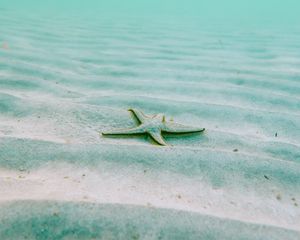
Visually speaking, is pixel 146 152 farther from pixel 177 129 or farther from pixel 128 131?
pixel 177 129

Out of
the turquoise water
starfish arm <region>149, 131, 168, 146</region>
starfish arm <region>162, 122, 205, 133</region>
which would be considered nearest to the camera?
the turquoise water

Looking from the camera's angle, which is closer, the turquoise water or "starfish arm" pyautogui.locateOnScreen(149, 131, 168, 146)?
the turquoise water

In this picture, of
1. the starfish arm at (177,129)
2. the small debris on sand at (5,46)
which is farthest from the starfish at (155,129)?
the small debris on sand at (5,46)

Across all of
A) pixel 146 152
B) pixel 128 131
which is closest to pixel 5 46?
pixel 128 131

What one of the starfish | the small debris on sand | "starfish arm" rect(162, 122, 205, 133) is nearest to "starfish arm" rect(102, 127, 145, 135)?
the starfish

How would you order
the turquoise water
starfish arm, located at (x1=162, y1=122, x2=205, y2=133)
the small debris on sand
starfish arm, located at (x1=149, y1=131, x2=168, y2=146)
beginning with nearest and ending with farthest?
the turquoise water < starfish arm, located at (x1=149, y1=131, x2=168, y2=146) < starfish arm, located at (x1=162, y1=122, x2=205, y2=133) < the small debris on sand

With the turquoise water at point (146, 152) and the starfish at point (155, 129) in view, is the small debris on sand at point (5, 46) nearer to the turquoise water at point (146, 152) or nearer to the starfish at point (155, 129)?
the turquoise water at point (146, 152)

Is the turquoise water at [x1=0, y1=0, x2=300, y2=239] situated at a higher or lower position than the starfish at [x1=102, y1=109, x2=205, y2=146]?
lower

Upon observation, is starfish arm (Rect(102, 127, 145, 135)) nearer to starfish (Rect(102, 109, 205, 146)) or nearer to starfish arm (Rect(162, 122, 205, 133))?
starfish (Rect(102, 109, 205, 146))
